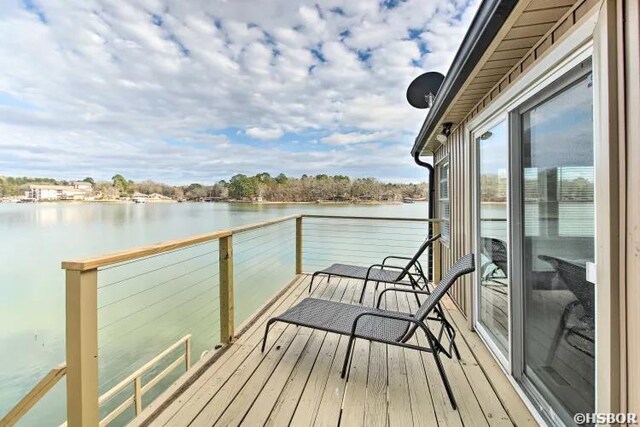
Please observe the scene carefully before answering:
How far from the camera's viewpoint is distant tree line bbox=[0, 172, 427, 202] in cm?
952

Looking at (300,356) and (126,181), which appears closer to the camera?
(300,356)

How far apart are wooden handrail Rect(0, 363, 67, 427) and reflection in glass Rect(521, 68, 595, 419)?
2.75 metres

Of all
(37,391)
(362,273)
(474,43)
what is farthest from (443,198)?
(37,391)

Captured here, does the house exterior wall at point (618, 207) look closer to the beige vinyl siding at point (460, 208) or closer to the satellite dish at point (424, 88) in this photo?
the beige vinyl siding at point (460, 208)

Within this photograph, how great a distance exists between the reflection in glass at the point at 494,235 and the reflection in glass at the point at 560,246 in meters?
0.31

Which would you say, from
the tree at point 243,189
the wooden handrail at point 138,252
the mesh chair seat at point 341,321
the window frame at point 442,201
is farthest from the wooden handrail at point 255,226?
the tree at point 243,189

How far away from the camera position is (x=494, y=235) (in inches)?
98.1

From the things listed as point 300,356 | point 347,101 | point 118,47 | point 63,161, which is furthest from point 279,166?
point 300,356

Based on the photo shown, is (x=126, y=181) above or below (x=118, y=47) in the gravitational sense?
below

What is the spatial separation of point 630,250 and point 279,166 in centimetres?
2097

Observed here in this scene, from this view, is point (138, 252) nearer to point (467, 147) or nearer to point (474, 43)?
point (474, 43)

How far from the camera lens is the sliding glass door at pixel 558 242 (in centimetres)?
135

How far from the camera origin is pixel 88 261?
4.53 feet

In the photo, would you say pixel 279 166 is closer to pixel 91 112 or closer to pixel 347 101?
pixel 347 101
